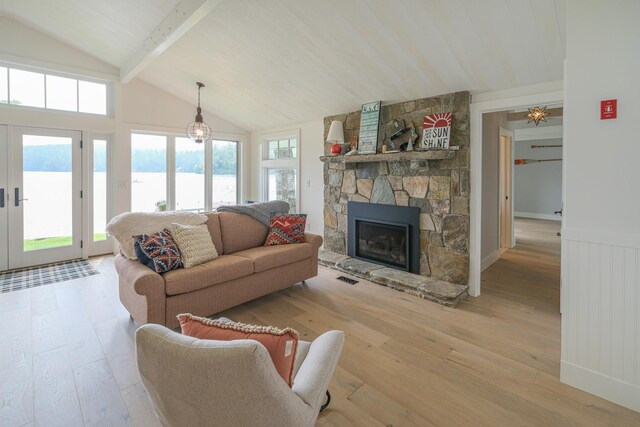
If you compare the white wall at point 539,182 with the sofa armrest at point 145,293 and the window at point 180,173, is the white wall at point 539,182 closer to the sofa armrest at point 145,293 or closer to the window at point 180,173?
the window at point 180,173

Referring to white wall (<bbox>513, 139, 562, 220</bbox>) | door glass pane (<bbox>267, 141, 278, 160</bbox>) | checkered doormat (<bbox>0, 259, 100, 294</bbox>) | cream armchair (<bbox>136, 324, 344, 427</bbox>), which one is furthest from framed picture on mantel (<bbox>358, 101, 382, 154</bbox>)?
white wall (<bbox>513, 139, 562, 220</bbox>)

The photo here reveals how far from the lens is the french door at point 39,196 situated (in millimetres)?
4309

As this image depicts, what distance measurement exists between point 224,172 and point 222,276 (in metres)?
4.14

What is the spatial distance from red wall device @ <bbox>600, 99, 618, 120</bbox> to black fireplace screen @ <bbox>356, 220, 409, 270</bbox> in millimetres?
2332

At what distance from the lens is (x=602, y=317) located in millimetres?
1912

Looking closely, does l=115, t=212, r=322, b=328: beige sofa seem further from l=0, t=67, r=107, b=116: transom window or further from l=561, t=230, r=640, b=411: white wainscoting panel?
l=0, t=67, r=107, b=116: transom window

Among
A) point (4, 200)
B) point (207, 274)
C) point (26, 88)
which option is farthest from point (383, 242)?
point (26, 88)

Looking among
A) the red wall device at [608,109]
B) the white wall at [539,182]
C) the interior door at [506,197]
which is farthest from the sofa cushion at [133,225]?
the white wall at [539,182]

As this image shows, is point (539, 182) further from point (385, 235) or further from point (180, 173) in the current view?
point (180, 173)

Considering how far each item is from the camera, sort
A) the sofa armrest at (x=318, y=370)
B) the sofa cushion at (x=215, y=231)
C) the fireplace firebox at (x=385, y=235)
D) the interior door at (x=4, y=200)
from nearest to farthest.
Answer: the sofa armrest at (x=318, y=370), the sofa cushion at (x=215, y=231), the fireplace firebox at (x=385, y=235), the interior door at (x=4, y=200)

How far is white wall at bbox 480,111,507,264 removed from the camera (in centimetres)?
437

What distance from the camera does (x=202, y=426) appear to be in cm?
92

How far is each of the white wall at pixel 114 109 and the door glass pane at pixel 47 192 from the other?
32cm

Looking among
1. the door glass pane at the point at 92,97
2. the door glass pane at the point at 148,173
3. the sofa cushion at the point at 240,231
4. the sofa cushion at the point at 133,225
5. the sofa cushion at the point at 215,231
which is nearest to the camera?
the sofa cushion at the point at 133,225
